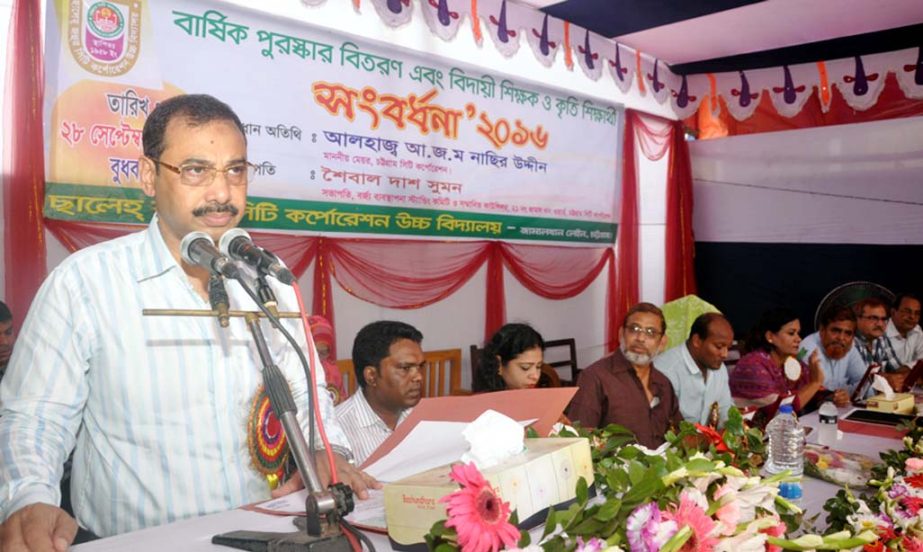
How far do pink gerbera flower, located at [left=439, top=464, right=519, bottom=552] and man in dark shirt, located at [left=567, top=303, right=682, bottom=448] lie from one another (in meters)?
2.37

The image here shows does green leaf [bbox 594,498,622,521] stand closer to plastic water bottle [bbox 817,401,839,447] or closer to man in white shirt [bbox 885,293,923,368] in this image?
plastic water bottle [bbox 817,401,839,447]

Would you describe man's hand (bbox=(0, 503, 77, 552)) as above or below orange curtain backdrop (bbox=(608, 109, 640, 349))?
below

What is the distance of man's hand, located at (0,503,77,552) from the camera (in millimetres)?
914

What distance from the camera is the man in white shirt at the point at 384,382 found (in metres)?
2.71

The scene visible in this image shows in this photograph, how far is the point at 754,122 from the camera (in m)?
6.89

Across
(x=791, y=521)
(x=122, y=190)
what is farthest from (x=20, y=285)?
(x=791, y=521)

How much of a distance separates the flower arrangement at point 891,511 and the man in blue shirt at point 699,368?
1.97 metres

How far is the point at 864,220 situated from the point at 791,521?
6215 mm

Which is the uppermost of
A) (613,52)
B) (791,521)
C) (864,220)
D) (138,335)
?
(613,52)

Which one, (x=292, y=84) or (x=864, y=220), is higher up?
(x=292, y=84)

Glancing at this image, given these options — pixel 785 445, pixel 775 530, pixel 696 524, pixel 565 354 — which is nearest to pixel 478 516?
pixel 696 524

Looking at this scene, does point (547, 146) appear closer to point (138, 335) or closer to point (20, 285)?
point (20, 285)

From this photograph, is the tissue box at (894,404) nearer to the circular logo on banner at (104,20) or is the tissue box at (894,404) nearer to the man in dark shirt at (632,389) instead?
the man in dark shirt at (632,389)

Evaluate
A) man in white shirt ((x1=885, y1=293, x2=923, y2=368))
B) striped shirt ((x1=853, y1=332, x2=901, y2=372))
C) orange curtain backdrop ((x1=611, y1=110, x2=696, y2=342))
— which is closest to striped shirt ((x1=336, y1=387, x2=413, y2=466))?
striped shirt ((x1=853, y1=332, x2=901, y2=372))
